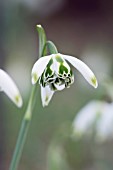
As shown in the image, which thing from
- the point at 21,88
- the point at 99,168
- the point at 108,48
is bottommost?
the point at 99,168

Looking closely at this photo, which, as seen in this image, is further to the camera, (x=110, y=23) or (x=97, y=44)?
(x=110, y=23)

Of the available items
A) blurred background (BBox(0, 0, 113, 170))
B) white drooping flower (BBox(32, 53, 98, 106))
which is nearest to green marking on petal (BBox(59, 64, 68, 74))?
white drooping flower (BBox(32, 53, 98, 106))

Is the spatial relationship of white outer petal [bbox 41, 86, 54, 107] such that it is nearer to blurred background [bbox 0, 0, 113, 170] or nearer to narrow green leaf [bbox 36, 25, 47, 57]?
narrow green leaf [bbox 36, 25, 47, 57]

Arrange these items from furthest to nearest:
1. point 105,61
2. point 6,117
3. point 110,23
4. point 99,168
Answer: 1. point 110,23
2. point 105,61
3. point 6,117
4. point 99,168

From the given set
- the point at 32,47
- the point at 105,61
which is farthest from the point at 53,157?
the point at 32,47

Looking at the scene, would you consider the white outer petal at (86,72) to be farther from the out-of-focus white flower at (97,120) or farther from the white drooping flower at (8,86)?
the out-of-focus white flower at (97,120)

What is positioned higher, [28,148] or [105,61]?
[105,61]

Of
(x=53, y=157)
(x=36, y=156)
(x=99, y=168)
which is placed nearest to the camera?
(x=53, y=157)

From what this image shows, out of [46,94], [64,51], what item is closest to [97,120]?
[46,94]

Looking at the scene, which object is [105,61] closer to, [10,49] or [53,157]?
[10,49]
